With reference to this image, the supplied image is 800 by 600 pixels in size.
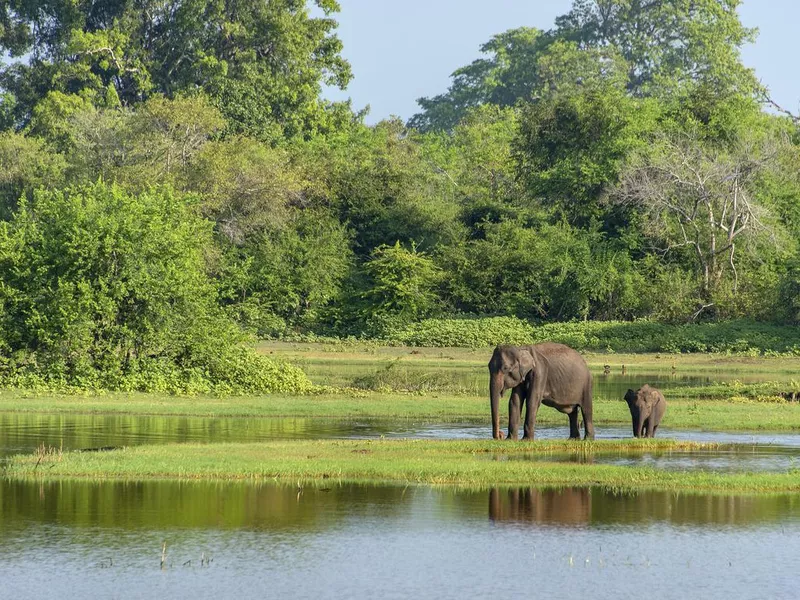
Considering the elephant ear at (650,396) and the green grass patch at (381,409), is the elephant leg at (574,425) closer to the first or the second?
the elephant ear at (650,396)

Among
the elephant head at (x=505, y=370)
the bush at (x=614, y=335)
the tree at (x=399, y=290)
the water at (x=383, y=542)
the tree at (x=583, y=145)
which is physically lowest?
the water at (x=383, y=542)

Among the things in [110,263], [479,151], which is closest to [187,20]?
[479,151]

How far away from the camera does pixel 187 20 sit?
84312mm

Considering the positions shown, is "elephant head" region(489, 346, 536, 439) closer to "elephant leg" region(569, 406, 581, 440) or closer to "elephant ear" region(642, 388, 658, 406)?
"elephant leg" region(569, 406, 581, 440)

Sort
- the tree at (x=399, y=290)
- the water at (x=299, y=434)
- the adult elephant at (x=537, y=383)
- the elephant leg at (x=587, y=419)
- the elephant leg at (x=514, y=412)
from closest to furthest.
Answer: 1. the water at (x=299, y=434)
2. the adult elephant at (x=537, y=383)
3. the elephant leg at (x=514, y=412)
4. the elephant leg at (x=587, y=419)
5. the tree at (x=399, y=290)

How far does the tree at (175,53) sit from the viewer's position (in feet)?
268

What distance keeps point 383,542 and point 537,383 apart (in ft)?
32.2

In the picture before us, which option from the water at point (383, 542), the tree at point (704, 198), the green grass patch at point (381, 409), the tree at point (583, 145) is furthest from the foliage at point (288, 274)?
the water at point (383, 542)

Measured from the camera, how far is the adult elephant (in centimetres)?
2625

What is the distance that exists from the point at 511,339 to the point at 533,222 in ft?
36.7

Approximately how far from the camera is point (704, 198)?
2218 inches

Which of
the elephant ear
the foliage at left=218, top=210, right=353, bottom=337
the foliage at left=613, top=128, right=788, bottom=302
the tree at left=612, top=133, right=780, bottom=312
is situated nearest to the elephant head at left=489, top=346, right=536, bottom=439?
the elephant ear

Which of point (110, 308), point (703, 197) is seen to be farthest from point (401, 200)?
point (110, 308)

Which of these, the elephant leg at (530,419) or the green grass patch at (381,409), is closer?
the elephant leg at (530,419)
